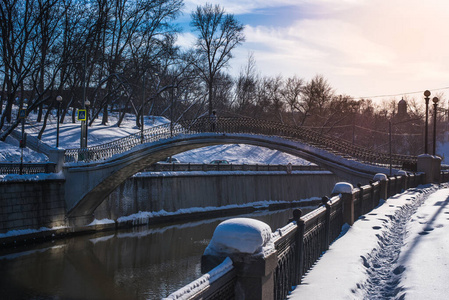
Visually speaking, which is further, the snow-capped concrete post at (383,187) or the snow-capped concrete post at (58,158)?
the snow-capped concrete post at (58,158)

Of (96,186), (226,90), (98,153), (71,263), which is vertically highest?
(226,90)

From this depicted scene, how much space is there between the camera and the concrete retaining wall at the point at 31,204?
22.2 metres

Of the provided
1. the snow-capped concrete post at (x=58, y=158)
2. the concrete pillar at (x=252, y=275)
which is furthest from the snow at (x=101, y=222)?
the concrete pillar at (x=252, y=275)

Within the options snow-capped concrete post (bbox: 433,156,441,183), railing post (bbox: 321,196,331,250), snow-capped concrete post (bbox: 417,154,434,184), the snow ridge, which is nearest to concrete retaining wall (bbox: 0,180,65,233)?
the snow ridge

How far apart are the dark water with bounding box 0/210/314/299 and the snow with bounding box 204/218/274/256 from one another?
10.8m

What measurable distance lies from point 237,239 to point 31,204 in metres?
21.3

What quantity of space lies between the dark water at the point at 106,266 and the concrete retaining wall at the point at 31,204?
57.2 inches

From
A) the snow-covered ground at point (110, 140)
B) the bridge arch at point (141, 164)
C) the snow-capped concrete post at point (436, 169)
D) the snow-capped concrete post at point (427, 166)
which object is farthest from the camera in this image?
the snow-covered ground at point (110, 140)

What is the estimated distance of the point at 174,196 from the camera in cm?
3275

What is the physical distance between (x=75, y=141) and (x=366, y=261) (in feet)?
103

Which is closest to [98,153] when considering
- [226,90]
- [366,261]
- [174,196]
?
[174,196]

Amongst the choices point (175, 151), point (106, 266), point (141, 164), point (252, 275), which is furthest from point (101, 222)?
point (252, 275)

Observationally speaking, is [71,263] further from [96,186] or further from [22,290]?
[96,186]

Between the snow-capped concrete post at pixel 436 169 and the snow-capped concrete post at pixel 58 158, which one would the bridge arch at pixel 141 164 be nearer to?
the snow-capped concrete post at pixel 58 158
